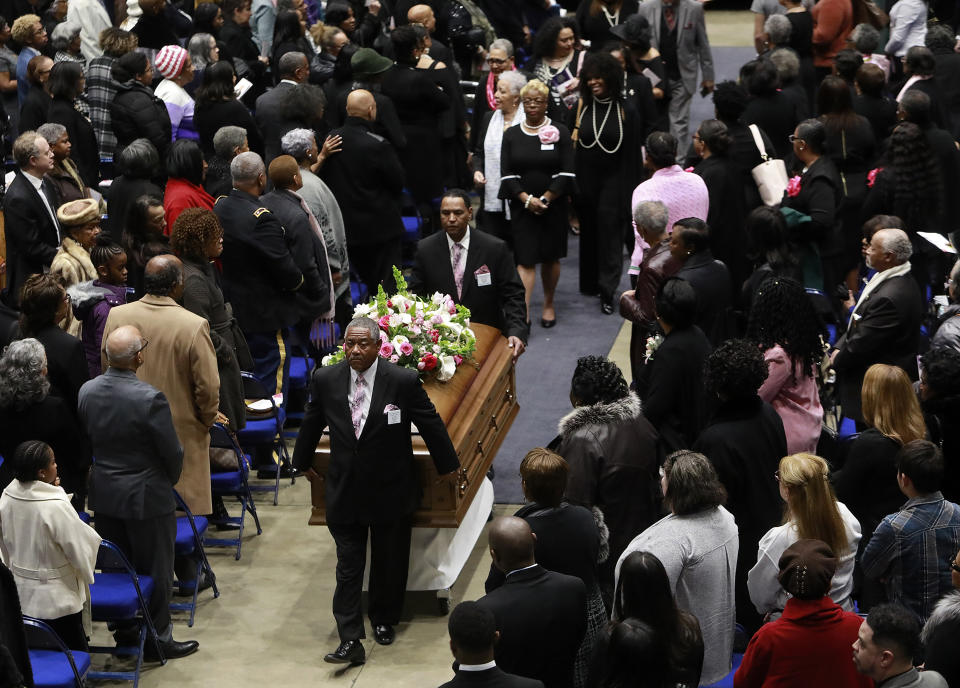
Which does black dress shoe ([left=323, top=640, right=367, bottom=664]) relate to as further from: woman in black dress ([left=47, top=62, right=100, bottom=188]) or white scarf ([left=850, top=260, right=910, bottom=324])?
woman in black dress ([left=47, top=62, right=100, bottom=188])

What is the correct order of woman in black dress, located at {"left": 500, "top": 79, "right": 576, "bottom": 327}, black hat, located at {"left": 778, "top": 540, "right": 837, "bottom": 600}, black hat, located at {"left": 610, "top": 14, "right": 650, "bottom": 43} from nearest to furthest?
black hat, located at {"left": 778, "top": 540, "right": 837, "bottom": 600} < woman in black dress, located at {"left": 500, "top": 79, "right": 576, "bottom": 327} < black hat, located at {"left": 610, "top": 14, "right": 650, "bottom": 43}

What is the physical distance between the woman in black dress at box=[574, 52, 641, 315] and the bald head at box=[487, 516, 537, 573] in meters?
5.51

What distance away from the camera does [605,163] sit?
34.3 feet

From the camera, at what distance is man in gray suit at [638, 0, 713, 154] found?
13.0m

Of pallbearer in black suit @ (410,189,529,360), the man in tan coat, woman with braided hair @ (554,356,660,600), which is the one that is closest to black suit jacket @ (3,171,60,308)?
the man in tan coat

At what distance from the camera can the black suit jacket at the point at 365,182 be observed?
9.68 m

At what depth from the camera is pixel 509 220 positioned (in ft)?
33.9

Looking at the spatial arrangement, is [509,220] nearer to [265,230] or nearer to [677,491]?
[265,230]

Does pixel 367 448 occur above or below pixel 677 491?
below

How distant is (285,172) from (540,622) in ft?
14.2

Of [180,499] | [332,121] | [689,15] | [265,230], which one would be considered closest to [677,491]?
[180,499]

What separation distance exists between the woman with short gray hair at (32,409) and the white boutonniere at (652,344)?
281 centimetres

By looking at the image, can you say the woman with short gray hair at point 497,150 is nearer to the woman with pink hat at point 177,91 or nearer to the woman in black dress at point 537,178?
the woman in black dress at point 537,178

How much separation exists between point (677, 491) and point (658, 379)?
5.18 feet
